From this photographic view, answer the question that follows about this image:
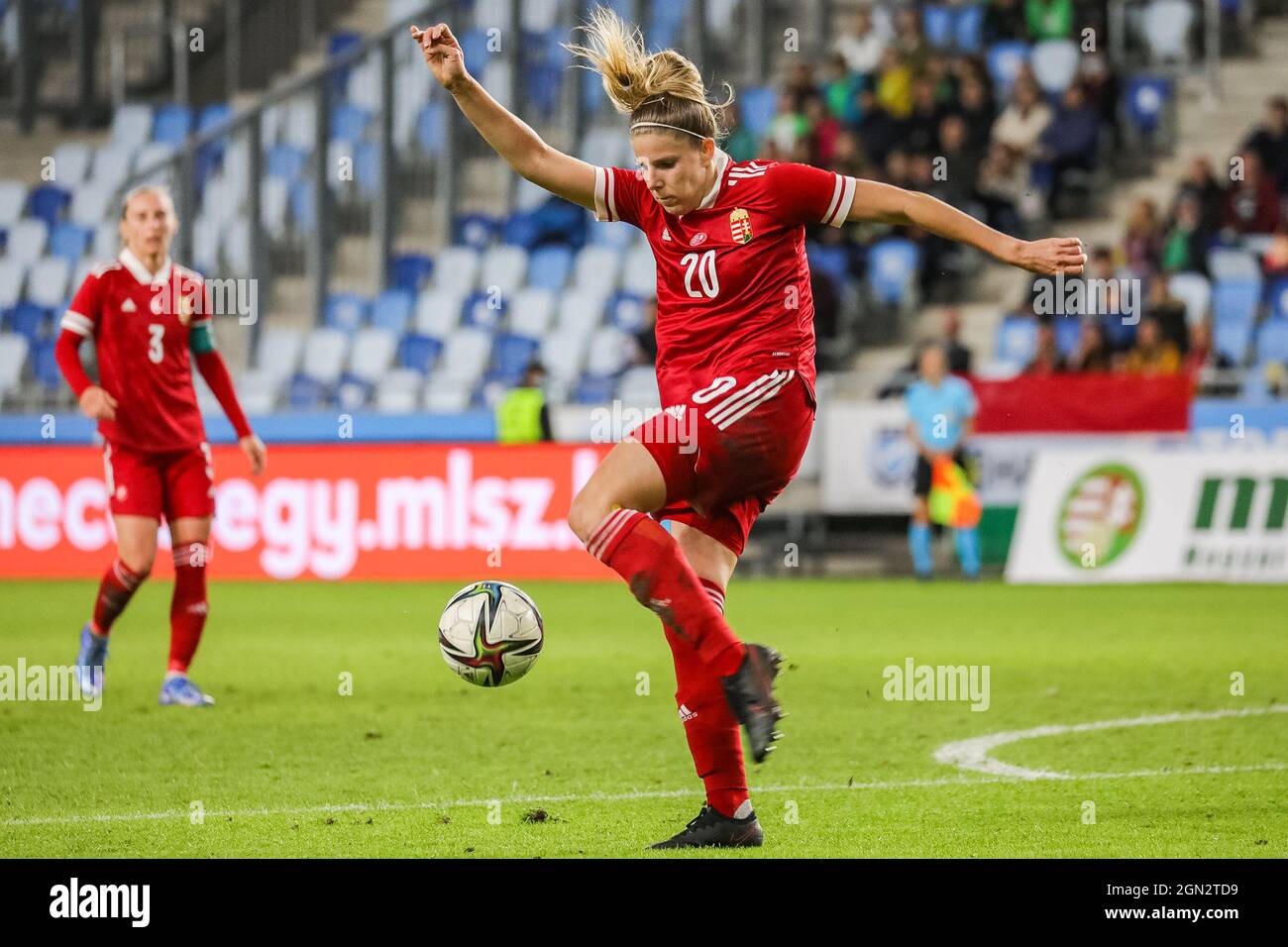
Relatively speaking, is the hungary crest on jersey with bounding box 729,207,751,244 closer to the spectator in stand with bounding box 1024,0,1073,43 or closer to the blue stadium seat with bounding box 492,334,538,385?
the blue stadium seat with bounding box 492,334,538,385

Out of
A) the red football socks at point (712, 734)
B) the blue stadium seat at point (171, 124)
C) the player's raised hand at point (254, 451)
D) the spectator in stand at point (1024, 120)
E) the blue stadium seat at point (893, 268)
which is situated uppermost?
the blue stadium seat at point (171, 124)

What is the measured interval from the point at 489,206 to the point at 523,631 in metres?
16.4

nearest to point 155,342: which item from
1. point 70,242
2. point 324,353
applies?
point 324,353

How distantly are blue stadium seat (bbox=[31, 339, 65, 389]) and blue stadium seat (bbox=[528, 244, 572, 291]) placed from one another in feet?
16.5

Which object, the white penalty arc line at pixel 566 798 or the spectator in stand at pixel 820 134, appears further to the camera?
the spectator in stand at pixel 820 134

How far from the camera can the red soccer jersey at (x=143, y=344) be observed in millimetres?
9297

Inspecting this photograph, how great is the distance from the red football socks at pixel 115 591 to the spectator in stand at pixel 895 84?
12562 mm

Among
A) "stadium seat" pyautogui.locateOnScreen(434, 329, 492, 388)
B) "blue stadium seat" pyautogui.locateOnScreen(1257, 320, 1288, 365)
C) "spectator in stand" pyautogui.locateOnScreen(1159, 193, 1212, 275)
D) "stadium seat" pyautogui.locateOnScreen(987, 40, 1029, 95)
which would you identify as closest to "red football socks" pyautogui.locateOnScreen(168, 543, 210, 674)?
"stadium seat" pyautogui.locateOnScreen(434, 329, 492, 388)

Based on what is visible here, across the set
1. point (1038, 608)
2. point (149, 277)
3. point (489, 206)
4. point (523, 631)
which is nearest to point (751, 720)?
point (523, 631)

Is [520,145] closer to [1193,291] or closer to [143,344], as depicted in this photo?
[143,344]

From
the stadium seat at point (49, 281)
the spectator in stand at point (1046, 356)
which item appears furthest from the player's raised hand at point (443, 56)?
the stadium seat at point (49, 281)

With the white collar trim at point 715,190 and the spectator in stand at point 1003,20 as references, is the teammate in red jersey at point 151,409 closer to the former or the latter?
the white collar trim at point 715,190

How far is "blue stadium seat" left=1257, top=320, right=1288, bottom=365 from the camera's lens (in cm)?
1794

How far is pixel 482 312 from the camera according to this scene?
2083 centimetres
